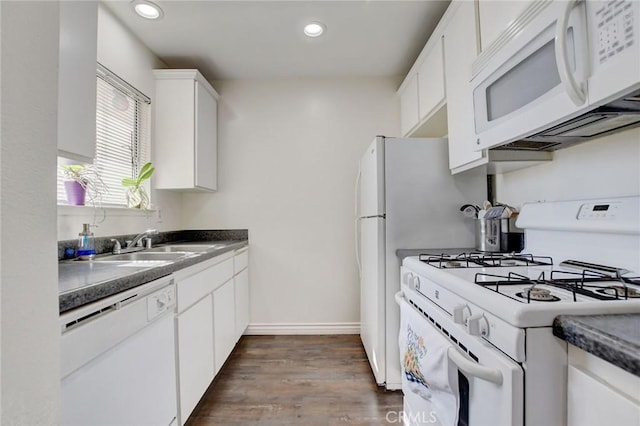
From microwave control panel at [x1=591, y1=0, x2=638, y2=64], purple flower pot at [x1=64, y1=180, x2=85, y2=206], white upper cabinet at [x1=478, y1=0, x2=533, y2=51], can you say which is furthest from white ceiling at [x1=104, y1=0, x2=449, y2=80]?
microwave control panel at [x1=591, y1=0, x2=638, y2=64]

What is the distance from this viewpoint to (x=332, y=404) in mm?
1776

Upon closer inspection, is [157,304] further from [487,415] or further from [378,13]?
[378,13]

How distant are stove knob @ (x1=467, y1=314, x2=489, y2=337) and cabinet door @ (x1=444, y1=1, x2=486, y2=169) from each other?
93 centimetres

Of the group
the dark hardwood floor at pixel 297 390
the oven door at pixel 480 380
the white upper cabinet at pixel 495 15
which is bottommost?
the dark hardwood floor at pixel 297 390

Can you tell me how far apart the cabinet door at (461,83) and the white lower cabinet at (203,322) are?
1583mm

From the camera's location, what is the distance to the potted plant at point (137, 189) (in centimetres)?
207

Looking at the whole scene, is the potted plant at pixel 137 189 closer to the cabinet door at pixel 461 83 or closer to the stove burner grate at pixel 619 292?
the cabinet door at pixel 461 83

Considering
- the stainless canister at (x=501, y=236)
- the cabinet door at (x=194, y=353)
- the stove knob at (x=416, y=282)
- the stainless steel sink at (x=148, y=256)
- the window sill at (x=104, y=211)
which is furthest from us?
the stainless steel sink at (x=148, y=256)

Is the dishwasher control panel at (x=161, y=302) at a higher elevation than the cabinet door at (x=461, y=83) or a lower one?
lower

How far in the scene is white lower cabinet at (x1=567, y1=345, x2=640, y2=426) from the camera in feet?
1.68

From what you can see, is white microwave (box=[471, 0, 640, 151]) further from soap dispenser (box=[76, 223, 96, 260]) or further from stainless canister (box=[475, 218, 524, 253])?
soap dispenser (box=[76, 223, 96, 260])

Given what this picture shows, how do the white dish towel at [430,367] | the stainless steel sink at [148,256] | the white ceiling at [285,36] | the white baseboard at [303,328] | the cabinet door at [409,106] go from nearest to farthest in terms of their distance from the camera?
the white dish towel at [430,367] < the stainless steel sink at [148,256] < the white ceiling at [285,36] < the cabinet door at [409,106] < the white baseboard at [303,328]

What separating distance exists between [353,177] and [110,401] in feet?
7.69

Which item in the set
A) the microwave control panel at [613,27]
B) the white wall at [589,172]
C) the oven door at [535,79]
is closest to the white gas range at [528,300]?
the white wall at [589,172]
